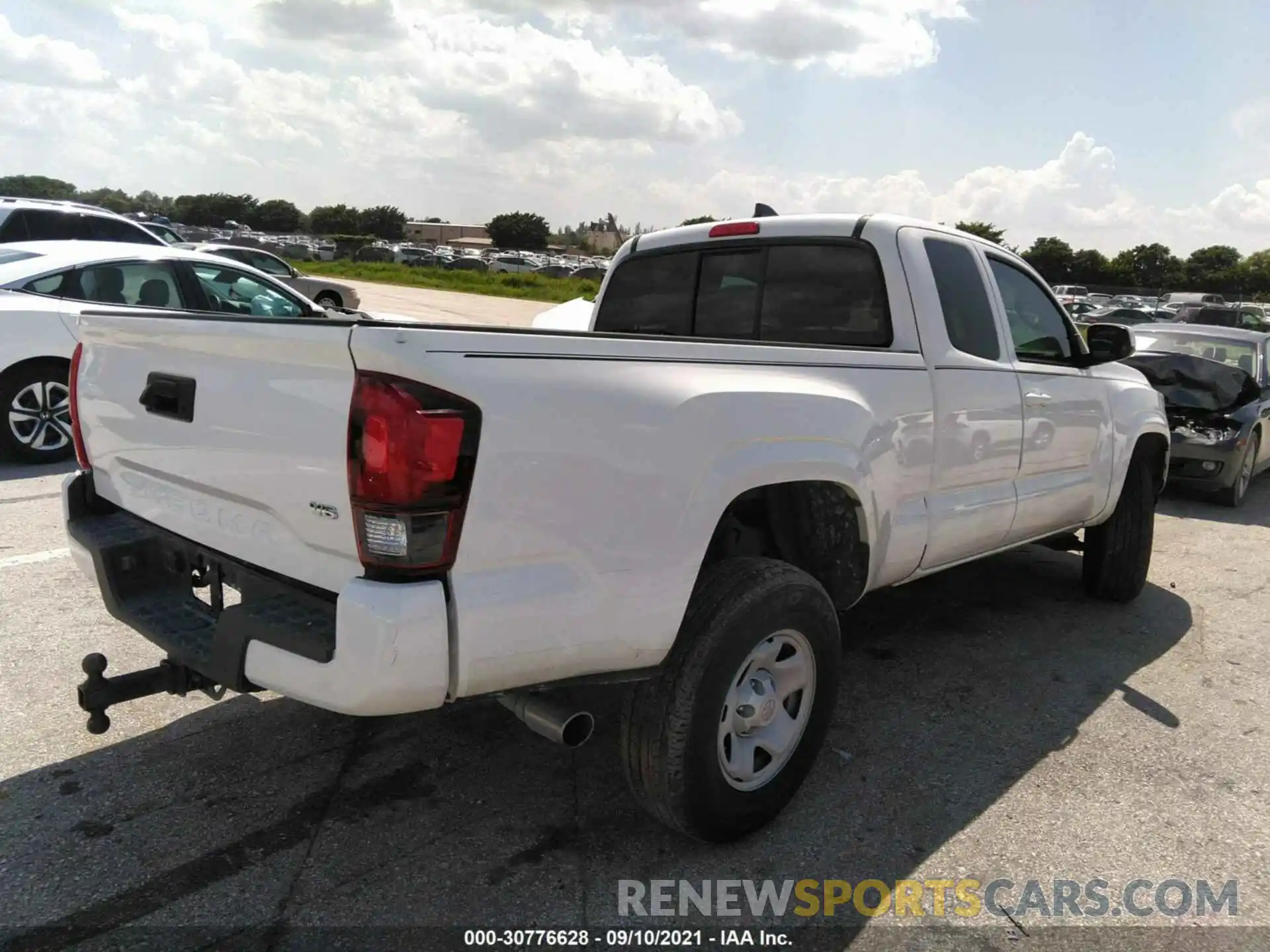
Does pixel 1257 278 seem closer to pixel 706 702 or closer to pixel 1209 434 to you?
pixel 1209 434

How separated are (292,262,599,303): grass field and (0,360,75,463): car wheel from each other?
28.4 m

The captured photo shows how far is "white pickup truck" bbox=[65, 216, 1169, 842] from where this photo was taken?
2.17 meters

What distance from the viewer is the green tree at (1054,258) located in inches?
3068

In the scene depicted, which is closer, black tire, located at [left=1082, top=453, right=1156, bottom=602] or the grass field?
black tire, located at [left=1082, top=453, right=1156, bottom=602]

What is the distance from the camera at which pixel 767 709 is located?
9.58 ft

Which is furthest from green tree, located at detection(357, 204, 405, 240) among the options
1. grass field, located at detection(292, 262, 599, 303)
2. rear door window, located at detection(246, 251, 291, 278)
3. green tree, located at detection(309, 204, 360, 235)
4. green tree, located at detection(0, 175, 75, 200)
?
→ rear door window, located at detection(246, 251, 291, 278)

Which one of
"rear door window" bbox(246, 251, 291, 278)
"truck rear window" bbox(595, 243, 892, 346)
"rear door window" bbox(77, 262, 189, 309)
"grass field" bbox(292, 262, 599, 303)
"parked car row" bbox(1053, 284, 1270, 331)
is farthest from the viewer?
"grass field" bbox(292, 262, 599, 303)

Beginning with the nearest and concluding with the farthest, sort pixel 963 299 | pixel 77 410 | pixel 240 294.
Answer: pixel 77 410 → pixel 963 299 → pixel 240 294

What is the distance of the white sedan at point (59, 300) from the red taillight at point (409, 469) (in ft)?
16.3

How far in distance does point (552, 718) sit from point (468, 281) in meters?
40.9

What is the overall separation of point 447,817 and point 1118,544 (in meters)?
4.13

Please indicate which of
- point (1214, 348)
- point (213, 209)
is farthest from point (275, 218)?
point (1214, 348)

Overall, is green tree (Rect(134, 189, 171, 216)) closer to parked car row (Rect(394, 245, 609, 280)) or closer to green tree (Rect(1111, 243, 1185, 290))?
parked car row (Rect(394, 245, 609, 280))

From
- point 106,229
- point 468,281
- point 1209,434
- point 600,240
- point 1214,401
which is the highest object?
point 600,240
